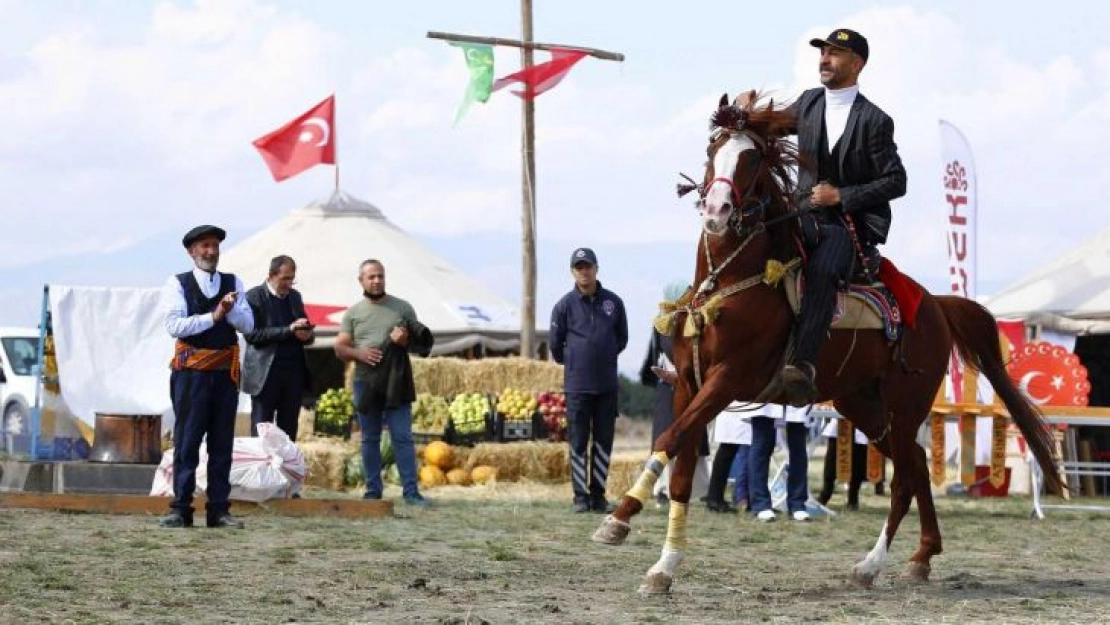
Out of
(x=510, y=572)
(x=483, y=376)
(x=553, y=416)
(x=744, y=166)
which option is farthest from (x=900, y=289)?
(x=483, y=376)

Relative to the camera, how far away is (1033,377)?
1565cm

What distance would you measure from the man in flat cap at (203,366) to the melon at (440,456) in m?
5.92

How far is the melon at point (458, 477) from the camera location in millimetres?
17438

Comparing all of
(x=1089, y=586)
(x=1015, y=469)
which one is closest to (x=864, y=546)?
(x=1089, y=586)

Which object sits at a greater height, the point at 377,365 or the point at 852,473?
the point at 377,365

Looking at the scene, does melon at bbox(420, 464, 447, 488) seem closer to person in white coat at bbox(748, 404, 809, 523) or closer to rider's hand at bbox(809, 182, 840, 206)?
person in white coat at bbox(748, 404, 809, 523)

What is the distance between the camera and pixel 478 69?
74.9 ft

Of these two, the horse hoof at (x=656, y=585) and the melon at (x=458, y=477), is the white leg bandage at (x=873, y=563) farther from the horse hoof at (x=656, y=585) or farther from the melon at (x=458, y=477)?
the melon at (x=458, y=477)

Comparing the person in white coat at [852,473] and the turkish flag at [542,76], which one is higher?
the turkish flag at [542,76]

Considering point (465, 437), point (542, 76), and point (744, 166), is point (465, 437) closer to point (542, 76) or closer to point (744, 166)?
point (542, 76)

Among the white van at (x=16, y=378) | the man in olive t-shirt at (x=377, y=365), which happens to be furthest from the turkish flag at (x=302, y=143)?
the man in olive t-shirt at (x=377, y=365)

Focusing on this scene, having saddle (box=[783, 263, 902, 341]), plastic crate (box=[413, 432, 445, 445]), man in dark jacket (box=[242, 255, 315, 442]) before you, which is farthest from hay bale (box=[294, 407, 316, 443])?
saddle (box=[783, 263, 902, 341])

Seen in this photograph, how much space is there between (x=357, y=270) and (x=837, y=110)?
19.6m

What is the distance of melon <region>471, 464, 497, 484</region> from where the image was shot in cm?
1753
